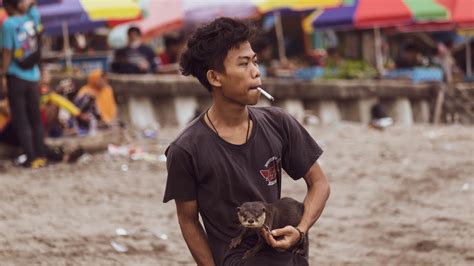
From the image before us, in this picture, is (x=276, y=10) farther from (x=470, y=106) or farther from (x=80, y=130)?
(x=80, y=130)

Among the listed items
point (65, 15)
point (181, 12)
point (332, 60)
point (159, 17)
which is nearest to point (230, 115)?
point (65, 15)

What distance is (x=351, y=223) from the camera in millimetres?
8031

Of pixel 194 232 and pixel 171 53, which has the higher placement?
pixel 194 232

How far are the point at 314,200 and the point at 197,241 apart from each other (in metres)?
0.45

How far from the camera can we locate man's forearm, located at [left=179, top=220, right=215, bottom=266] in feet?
12.4

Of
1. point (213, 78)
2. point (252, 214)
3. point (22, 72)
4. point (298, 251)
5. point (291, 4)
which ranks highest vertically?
point (213, 78)

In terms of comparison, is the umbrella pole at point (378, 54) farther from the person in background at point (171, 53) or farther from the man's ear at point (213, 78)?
the man's ear at point (213, 78)

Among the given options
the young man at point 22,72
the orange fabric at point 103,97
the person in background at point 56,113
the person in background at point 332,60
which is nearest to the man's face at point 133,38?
the orange fabric at point 103,97

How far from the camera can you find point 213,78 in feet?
12.3

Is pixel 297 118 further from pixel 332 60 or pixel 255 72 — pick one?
pixel 255 72

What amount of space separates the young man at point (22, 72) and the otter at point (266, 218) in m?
6.52

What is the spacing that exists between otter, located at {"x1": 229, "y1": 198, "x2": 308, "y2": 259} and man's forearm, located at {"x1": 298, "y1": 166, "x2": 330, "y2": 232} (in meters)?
0.02

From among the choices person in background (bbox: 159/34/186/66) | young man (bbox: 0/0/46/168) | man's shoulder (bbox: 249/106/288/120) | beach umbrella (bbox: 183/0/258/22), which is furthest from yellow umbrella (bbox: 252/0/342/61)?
man's shoulder (bbox: 249/106/288/120)

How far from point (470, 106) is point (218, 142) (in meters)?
15.1
